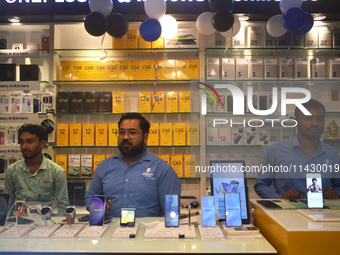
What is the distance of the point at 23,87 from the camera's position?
11.7 ft

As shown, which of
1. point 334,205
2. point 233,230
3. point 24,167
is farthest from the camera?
point 24,167

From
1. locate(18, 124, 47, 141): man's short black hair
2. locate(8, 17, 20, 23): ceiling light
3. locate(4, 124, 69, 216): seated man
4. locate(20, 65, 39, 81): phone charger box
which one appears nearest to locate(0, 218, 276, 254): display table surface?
locate(4, 124, 69, 216): seated man

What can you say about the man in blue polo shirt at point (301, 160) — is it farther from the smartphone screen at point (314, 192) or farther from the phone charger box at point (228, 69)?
the phone charger box at point (228, 69)

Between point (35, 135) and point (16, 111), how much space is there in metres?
0.75

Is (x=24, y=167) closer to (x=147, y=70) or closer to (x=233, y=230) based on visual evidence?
(x=147, y=70)

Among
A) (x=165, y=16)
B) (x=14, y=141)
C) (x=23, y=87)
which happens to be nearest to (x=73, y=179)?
(x=14, y=141)

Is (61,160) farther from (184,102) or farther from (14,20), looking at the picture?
(14,20)

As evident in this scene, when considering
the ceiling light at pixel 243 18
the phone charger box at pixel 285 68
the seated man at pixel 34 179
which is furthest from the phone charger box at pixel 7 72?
the phone charger box at pixel 285 68

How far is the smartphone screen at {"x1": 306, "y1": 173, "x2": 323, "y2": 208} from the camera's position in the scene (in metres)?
2.01

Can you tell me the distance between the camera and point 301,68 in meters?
3.56

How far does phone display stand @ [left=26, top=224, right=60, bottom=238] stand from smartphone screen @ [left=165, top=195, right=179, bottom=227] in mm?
670

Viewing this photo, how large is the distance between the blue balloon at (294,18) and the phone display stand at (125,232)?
235 cm

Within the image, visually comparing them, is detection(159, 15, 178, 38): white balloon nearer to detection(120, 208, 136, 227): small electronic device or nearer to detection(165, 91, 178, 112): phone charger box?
detection(165, 91, 178, 112): phone charger box

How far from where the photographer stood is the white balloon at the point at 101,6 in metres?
3.09
